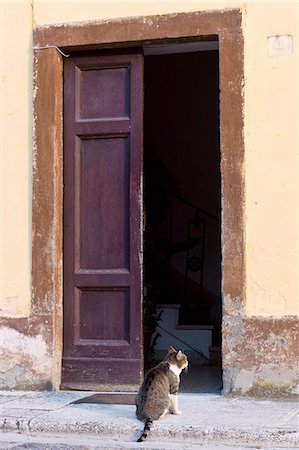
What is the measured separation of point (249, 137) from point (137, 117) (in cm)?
95

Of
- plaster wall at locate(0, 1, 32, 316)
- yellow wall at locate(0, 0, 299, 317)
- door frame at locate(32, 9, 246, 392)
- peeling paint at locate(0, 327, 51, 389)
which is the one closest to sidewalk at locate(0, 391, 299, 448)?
peeling paint at locate(0, 327, 51, 389)

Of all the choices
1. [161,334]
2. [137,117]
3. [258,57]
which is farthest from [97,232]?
[161,334]

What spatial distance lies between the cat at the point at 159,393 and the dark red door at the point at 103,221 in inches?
38.9

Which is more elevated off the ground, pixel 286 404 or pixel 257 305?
pixel 257 305

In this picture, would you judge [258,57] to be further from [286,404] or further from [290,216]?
[286,404]

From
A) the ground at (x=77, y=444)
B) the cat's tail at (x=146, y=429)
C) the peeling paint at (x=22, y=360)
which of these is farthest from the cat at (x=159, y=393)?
the peeling paint at (x=22, y=360)

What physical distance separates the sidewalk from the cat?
6 centimetres

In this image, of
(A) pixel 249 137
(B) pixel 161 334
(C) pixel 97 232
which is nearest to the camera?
(A) pixel 249 137

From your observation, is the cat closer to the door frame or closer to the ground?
the ground

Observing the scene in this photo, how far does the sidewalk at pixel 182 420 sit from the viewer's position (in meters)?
5.20

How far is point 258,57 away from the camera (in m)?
6.59

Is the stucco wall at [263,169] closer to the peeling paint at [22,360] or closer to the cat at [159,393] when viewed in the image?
the peeling paint at [22,360]

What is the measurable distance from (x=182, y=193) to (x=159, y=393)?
5279 mm

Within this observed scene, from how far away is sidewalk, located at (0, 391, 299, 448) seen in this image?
17.1ft
